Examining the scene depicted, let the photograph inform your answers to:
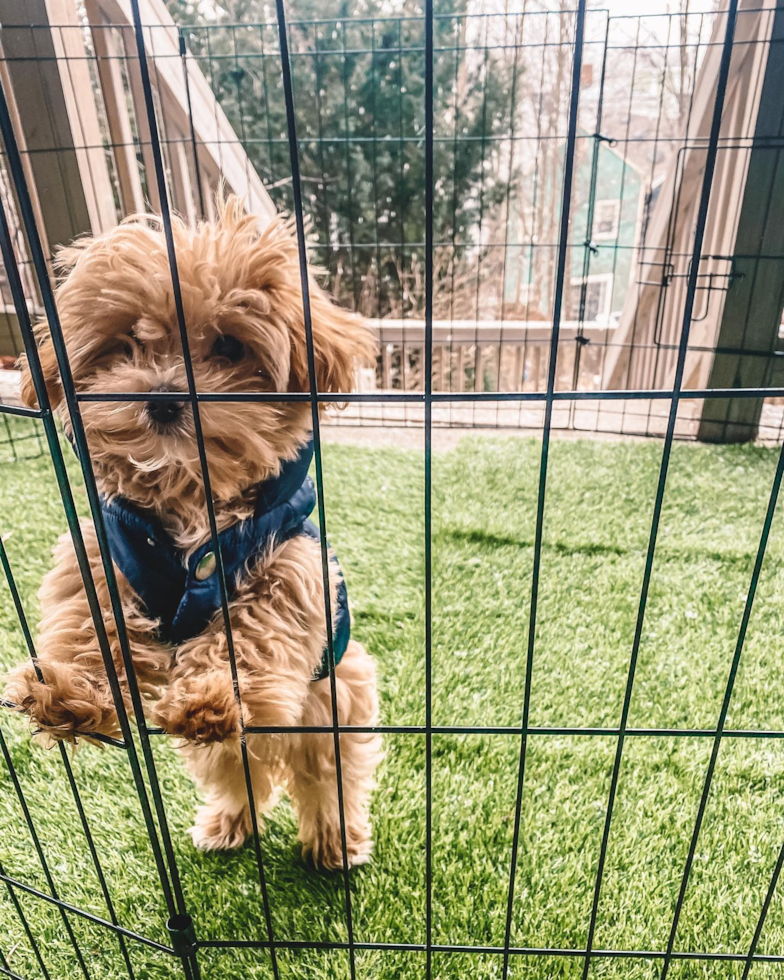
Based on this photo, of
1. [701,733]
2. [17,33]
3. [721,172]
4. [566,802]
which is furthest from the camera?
[721,172]

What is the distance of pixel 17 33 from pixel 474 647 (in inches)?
124

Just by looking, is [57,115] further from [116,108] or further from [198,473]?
[198,473]

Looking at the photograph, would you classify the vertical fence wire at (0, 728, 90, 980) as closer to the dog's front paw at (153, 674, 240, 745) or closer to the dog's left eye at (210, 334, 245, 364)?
the dog's front paw at (153, 674, 240, 745)

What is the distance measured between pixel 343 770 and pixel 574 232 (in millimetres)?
6750

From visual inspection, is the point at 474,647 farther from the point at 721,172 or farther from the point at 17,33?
the point at 721,172

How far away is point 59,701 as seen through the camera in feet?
3.58

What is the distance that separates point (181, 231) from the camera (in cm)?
136

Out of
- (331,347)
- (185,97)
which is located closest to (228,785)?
(331,347)

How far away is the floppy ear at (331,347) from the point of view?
1396mm

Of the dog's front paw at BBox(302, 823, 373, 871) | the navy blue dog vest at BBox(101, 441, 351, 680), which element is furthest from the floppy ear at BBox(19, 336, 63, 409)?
the dog's front paw at BBox(302, 823, 373, 871)

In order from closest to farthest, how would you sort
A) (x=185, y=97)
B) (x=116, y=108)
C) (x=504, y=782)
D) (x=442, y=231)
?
1. (x=504, y=782)
2. (x=116, y=108)
3. (x=185, y=97)
4. (x=442, y=231)

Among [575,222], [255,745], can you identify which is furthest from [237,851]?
[575,222]

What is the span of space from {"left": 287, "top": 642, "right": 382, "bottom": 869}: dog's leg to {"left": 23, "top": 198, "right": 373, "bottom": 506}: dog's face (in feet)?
1.85

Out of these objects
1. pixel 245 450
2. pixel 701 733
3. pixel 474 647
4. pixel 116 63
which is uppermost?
pixel 116 63
